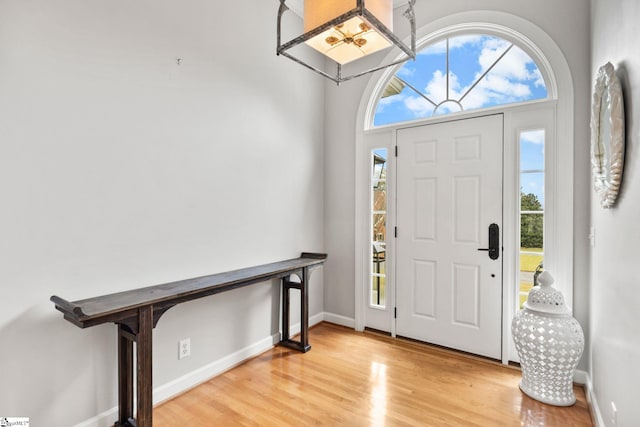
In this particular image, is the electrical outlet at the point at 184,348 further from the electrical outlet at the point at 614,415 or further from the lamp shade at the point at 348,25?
the electrical outlet at the point at 614,415

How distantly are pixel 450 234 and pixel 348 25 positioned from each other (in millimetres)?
2042

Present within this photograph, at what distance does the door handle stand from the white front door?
12 millimetres

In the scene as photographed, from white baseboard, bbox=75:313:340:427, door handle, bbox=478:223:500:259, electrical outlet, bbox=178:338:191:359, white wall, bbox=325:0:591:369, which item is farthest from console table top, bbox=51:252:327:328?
door handle, bbox=478:223:500:259

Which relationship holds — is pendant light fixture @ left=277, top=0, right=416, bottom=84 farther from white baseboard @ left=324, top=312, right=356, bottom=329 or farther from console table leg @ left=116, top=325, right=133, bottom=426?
white baseboard @ left=324, top=312, right=356, bottom=329

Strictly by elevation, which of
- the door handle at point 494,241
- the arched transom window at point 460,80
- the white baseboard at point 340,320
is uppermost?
the arched transom window at point 460,80

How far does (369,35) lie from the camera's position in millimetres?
1651

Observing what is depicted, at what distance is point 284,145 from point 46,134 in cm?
184

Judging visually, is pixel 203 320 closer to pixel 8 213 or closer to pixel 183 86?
pixel 8 213

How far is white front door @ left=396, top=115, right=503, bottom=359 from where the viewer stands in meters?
2.76

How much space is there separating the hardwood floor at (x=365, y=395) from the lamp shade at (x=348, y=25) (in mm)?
2169

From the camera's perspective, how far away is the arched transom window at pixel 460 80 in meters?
2.71

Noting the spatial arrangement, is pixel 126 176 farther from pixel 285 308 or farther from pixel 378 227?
pixel 378 227

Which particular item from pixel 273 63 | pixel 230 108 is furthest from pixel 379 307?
pixel 273 63

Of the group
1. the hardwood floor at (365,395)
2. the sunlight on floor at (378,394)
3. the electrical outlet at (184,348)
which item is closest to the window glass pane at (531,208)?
the hardwood floor at (365,395)
